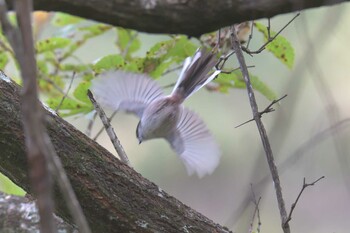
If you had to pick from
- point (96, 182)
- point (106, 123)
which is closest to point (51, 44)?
point (106, 123)

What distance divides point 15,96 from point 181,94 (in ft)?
1.43

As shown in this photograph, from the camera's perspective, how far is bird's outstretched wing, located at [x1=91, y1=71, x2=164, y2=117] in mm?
1653

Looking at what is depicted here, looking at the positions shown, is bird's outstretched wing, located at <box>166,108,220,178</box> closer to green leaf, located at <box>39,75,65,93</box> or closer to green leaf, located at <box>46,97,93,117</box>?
green leaf, located at <box>46,97,93,117</box>

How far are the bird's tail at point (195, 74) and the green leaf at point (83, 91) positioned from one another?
9.7 inches

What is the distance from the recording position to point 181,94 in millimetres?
1652

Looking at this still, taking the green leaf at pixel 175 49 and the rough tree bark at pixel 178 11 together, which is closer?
the rough tree bark at pixel 178 11

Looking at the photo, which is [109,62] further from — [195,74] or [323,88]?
[323,88]

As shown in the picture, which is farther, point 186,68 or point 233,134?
point 233,134

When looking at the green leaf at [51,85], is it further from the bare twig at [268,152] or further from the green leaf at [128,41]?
the bare twig at [268,152]

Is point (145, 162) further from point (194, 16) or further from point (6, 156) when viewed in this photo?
→ point (194, 16)

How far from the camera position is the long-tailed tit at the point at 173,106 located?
64.4 inches

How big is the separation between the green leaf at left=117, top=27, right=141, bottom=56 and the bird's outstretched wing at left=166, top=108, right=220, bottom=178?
477 millimetres

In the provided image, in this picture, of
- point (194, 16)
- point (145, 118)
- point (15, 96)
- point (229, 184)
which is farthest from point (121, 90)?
point (229, 184)

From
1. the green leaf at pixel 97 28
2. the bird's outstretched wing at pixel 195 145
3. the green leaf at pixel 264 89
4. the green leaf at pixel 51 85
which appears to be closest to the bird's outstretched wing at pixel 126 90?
the bird's outstretched wing at pixel 195 145
